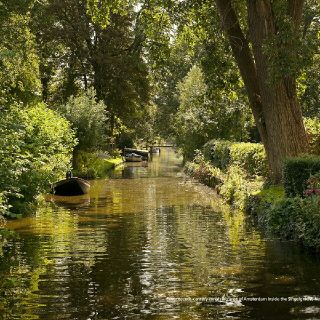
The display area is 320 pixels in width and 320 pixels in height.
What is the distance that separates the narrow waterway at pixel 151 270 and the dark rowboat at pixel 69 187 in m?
6.08

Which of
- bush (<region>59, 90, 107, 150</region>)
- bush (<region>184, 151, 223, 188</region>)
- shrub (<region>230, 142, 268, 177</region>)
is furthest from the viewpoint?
bush (<region>59, 90, 107, 150</region>)

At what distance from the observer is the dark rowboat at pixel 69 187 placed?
24328 millimetres

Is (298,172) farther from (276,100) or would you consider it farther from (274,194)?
(276,100)

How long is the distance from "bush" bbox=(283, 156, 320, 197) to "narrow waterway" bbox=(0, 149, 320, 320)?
1.60m

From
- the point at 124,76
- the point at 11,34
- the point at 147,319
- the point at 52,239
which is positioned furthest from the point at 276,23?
the point at 124,76

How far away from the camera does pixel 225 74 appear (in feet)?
71.7

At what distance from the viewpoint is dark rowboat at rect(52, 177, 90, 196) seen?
79.8 ft

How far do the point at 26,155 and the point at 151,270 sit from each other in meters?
8.64

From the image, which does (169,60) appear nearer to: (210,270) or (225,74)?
(225,74)

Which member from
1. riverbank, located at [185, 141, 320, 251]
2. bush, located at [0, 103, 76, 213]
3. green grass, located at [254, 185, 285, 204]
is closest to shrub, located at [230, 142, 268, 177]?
riverbank, located at [185, 141, 320, 251]

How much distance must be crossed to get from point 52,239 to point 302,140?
29.1ft

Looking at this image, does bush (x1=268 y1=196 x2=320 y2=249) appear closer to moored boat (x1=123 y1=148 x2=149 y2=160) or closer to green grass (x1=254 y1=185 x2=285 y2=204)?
green grass (x1=254 y1=185 x2=285 y2=204)

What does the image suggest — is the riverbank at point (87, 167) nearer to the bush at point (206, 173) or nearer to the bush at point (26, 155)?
the bush at point (26, 155)

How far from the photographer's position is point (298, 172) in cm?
1425
